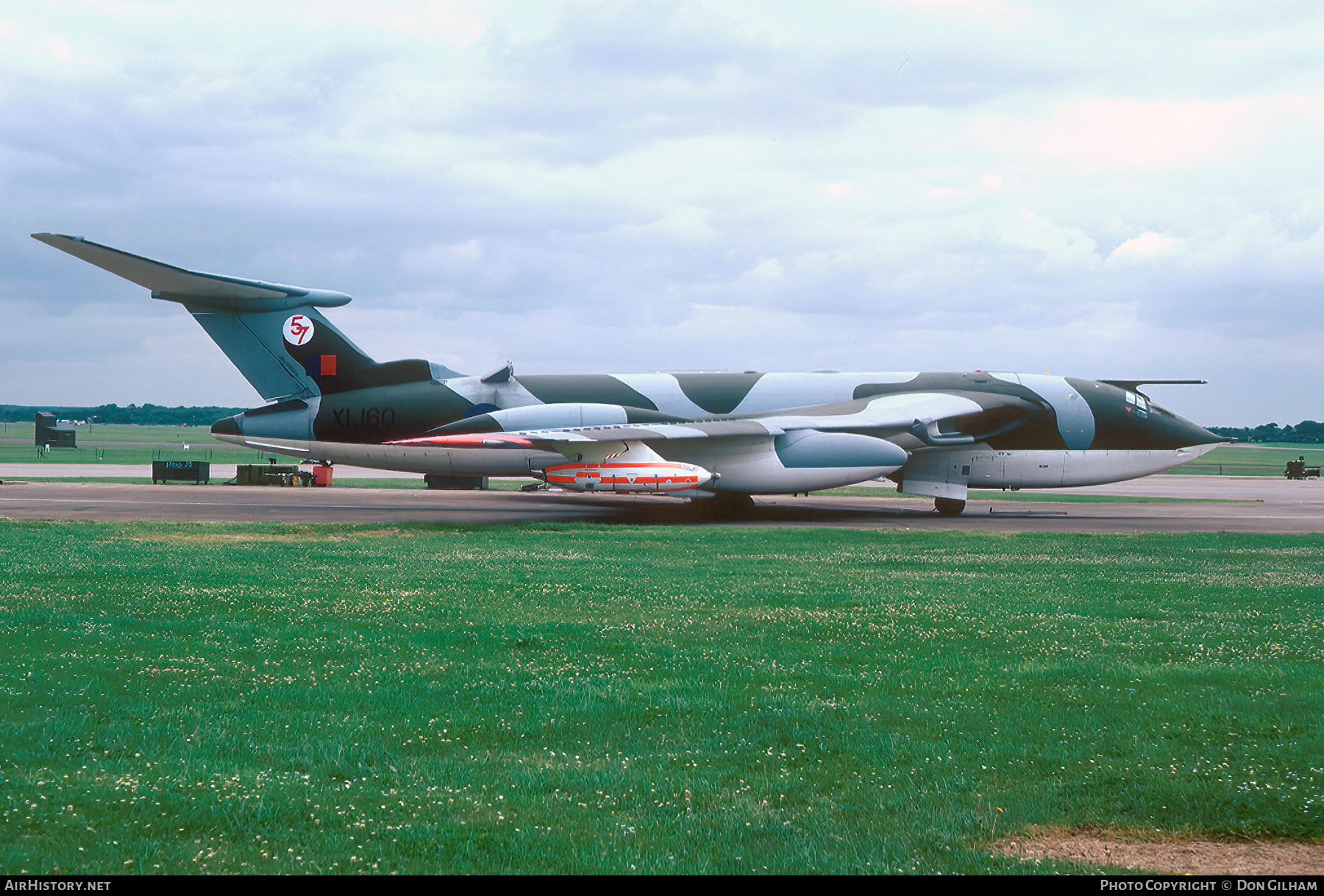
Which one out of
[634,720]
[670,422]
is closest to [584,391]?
[670,422]

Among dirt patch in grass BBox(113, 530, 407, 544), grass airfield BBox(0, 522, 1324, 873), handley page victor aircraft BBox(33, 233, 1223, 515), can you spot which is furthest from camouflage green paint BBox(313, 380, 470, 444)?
grass airfield BBox(0, 522, 1324, 873)

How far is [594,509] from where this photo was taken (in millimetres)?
31359

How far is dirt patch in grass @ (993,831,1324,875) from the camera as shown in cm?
484

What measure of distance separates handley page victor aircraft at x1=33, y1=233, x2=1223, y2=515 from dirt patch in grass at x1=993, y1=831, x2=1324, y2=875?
66.1 feet

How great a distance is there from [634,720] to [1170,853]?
349cm

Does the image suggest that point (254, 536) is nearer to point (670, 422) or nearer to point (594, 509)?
point (670, 422)

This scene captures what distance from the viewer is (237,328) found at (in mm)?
27594

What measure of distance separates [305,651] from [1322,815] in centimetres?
795

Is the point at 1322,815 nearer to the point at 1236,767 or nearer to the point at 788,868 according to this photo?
the point at 1236,767

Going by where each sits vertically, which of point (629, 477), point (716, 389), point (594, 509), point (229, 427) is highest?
point (716, 389)

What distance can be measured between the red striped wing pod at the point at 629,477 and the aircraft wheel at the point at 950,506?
8.95 meters

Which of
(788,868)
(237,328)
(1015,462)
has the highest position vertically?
(237,328)

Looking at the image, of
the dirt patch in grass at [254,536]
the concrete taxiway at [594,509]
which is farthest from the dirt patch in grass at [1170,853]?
the concrete taxiway at [594,509]
